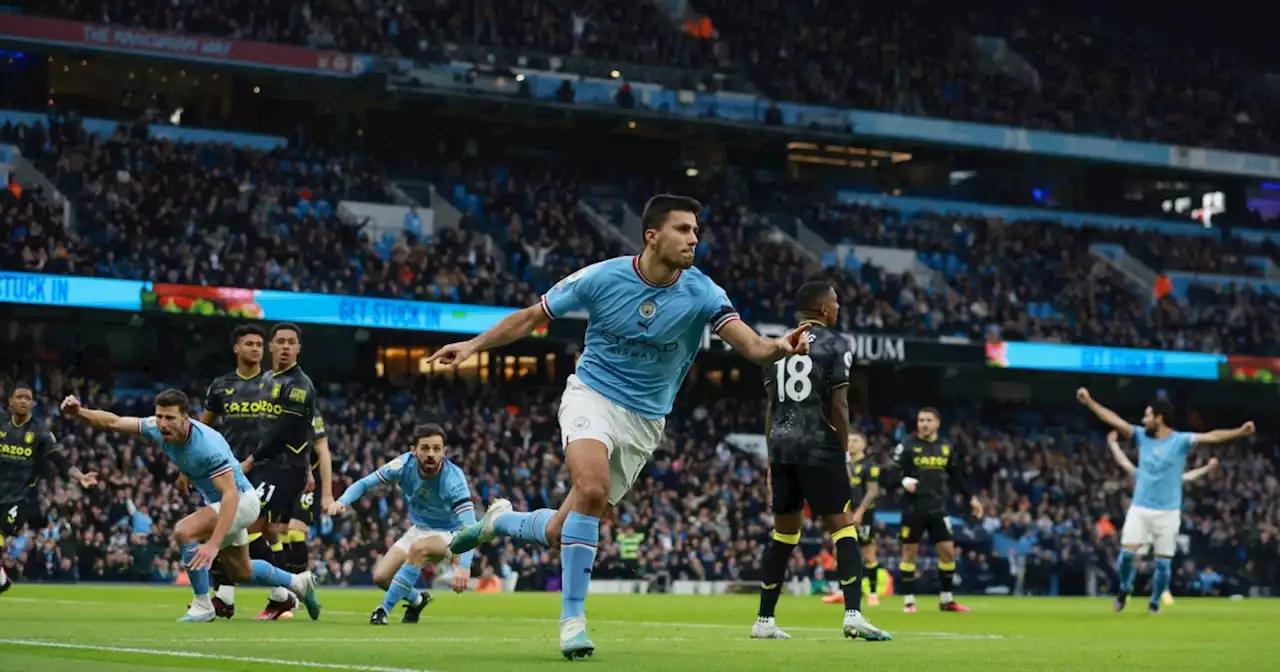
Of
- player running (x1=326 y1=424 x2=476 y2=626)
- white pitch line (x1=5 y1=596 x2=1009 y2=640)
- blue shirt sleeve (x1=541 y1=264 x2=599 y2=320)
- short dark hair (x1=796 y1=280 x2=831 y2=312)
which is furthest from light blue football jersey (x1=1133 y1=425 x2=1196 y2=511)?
blue shirt sleeve (x1=541 y1=264 x2=599 y2=320)

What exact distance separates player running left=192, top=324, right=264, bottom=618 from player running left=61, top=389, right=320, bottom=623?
53.0 inches

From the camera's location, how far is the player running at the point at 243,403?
1603 centimetres

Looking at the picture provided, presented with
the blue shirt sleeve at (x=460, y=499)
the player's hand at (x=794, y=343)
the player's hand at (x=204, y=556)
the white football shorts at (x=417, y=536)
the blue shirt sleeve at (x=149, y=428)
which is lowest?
the player's hand at (x=204, y=556)

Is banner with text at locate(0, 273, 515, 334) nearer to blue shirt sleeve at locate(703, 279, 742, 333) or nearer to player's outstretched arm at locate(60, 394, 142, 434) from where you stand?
player's outstretched arm at locate(60, 394, 142, 434)

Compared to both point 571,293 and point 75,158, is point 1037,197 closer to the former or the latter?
point 75,158

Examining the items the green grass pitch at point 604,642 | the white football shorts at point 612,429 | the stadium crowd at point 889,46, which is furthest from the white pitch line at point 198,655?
the stadium crowd at point 889,46

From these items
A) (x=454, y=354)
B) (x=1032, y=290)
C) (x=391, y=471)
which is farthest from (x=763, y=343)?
(x=1032, y=290)

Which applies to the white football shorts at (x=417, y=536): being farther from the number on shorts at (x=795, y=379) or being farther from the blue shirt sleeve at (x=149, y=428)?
the number on shorts at (x=795, y=379)

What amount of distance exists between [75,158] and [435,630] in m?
29.6

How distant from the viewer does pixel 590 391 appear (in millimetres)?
10391

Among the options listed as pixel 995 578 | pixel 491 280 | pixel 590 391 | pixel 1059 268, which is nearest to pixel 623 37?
pixel 491 280

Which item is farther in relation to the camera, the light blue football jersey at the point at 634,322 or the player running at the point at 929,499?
the player running at the point at 929,499

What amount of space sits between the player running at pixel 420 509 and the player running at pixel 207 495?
29.8 inches

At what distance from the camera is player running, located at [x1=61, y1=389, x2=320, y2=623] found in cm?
1344
